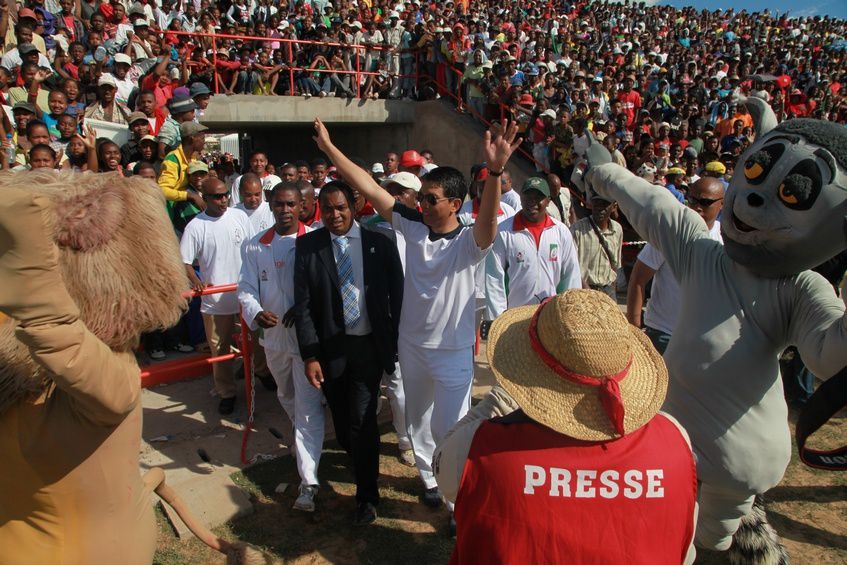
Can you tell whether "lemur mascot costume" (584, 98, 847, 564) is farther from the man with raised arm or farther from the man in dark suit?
the man in dark suit

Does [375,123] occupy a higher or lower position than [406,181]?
lower

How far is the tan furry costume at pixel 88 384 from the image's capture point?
154 centimetres

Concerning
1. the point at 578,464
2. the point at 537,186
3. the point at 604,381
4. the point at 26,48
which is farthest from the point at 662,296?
the point at 26,48

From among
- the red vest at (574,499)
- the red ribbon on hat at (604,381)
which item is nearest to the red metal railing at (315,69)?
the red ribbon on hat at (604,381)

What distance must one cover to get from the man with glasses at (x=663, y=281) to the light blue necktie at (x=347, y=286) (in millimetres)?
1982

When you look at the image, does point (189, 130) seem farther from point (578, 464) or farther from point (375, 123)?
point (375, 123)

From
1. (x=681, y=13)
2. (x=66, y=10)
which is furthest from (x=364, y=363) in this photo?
(x=681, y=13)

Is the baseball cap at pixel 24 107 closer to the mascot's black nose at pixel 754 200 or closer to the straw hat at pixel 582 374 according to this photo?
the straw hat at pixel 582 374

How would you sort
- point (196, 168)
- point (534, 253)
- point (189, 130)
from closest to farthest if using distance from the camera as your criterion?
point (534, 253) < point (196, 168) < point (189, 130)

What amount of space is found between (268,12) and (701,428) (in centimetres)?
1408

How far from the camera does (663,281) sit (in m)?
4.16

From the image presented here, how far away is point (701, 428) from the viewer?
263 cm

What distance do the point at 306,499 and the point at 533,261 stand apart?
7.84ft

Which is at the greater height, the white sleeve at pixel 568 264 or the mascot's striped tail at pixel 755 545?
the white sleeve at pixel 568 264
